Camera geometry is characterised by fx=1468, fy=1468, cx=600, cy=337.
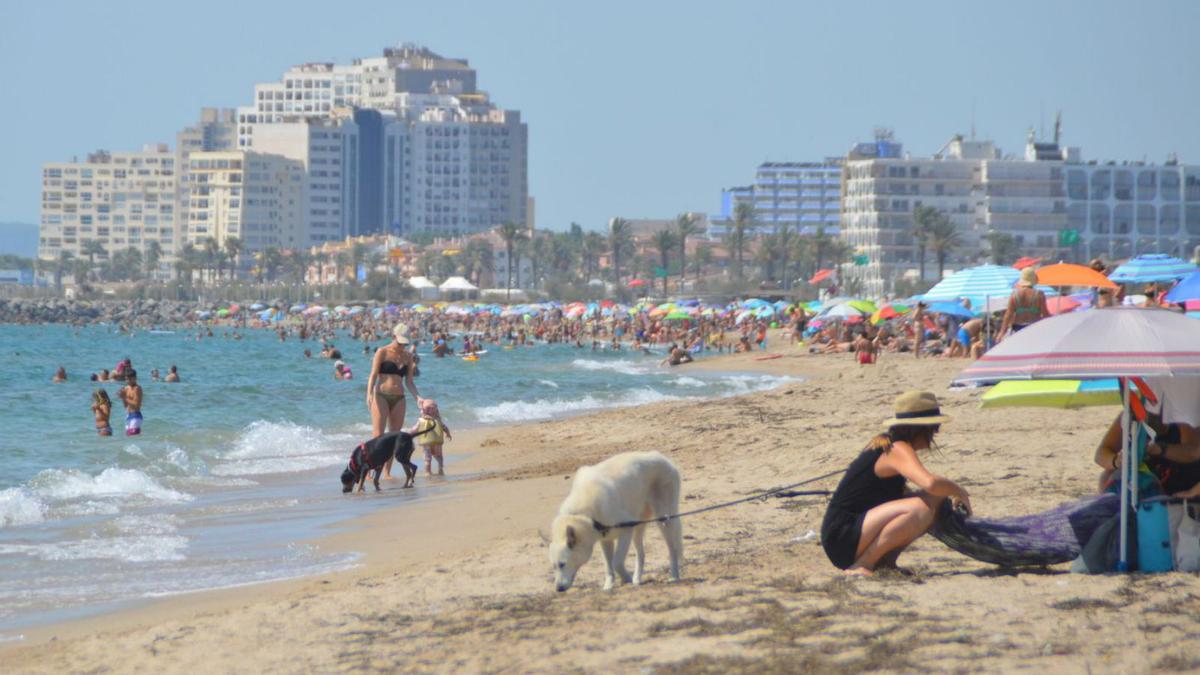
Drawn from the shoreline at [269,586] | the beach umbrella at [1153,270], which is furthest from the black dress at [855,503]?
the beach umbrella at [1153,270]

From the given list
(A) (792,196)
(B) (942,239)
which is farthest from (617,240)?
(A) (792,196)

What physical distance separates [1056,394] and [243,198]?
18301cm

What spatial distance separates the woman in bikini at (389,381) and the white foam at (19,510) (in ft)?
9.33

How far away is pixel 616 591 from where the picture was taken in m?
6.86

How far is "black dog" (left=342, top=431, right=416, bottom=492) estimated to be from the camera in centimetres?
1274

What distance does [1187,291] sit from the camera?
11.6 meters

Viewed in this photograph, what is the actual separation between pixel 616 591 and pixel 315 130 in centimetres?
19148

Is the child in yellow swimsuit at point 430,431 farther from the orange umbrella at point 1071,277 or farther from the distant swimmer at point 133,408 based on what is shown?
the orange umbrella at point 1071,277

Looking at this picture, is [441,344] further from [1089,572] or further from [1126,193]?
[1126,193]

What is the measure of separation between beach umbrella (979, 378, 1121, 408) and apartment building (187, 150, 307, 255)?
175894 millimetres

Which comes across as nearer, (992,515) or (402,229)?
(992,515)

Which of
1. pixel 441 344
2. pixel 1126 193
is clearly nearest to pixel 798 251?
pixel 1126 193

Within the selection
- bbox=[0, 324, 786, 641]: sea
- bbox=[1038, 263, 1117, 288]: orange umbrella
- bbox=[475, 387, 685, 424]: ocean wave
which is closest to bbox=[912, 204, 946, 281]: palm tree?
bbox=[0, 324, 786, 641]: sea

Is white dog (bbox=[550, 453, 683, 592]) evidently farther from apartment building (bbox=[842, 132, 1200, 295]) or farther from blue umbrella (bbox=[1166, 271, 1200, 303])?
apartment building (bbox=[842, 132, 1200, 295])
